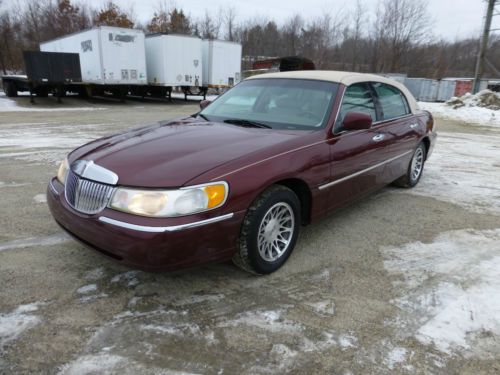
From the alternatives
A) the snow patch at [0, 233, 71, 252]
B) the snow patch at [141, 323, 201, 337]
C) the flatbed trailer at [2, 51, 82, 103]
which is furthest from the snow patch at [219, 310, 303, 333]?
the flatbed trailer at [2, 51, 82, 103]

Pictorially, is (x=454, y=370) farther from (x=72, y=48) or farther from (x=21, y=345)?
(x=72, y=48)

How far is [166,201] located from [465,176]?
5.67 metres

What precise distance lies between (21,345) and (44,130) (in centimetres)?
925

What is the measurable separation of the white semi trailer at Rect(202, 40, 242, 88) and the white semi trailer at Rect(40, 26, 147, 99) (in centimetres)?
372

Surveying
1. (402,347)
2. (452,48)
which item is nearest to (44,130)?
(402,347)

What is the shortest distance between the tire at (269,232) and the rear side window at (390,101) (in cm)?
201

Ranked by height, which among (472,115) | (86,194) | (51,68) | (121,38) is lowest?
(472,115)

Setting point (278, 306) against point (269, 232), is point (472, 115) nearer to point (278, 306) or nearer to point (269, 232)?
point (269, 232)

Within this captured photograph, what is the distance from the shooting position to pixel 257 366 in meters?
2.11

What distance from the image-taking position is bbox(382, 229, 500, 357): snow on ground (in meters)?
2.39

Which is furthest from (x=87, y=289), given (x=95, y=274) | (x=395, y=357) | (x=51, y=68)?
(x=51, y=68)

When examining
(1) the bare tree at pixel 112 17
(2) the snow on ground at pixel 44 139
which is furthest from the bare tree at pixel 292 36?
(2) the snow on ground at pixel 44 139

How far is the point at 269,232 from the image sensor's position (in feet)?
9.67

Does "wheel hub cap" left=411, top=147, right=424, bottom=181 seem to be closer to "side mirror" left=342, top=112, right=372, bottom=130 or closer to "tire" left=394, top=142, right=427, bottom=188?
"tire" left=394, top=142, right=427, bottom=188
